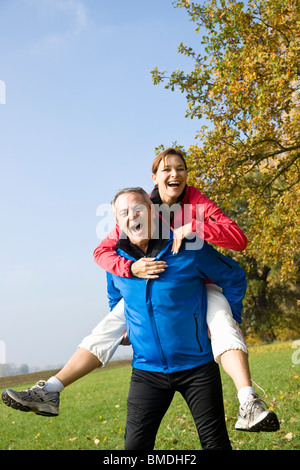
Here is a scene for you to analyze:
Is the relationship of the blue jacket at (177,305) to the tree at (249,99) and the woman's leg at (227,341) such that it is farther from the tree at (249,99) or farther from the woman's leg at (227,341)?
the tree at (249,99)

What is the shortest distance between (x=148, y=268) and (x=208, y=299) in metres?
0.47

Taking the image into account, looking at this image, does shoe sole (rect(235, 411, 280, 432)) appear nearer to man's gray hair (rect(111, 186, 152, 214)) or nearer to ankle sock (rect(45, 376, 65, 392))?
ankle sock (rect(45, 376, 65, 392))

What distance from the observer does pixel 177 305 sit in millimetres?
2947

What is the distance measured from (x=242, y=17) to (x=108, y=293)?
26.7ft

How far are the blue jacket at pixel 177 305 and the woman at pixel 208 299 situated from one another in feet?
0.23

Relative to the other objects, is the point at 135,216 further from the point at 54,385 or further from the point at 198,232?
the point at 54,385

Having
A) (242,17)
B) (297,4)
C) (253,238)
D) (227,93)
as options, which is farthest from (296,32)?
(253,238)

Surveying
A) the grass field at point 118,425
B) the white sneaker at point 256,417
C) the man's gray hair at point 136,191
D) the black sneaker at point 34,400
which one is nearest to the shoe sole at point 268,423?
the white sneaker at point 256,417

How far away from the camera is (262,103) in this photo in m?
9.24

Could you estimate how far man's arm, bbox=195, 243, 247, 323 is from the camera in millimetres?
2961

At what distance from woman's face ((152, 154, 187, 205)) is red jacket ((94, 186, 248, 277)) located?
12cm

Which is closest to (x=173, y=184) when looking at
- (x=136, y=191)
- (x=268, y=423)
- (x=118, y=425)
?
(x=136, y=191)

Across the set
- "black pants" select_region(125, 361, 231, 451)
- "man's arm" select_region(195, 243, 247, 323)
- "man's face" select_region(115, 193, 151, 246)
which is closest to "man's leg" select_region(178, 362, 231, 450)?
"black pants" select_region(125, 361, 231, 451)
